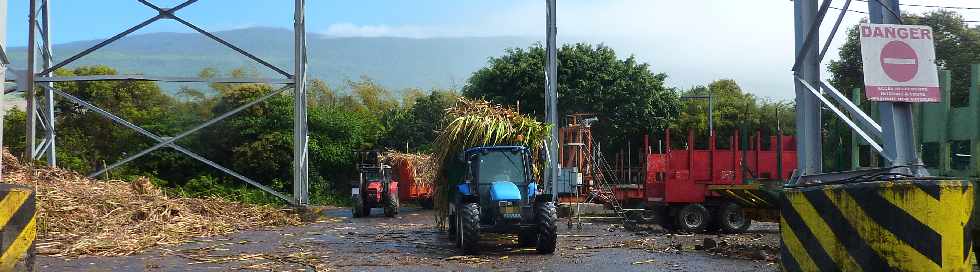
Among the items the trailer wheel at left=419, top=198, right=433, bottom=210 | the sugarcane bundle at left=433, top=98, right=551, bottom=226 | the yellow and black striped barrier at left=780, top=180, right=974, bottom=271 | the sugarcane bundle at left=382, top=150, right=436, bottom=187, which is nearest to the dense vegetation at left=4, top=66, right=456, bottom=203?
the sugarcane bundle at left=382, top=150, right=436, bottom=187

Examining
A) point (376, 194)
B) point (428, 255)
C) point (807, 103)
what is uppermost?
point (807, 103)

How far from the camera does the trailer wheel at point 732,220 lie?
68.6 feet

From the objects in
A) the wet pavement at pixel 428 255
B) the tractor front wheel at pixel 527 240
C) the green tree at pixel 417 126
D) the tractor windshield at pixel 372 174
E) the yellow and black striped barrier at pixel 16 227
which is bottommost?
the wet pavement at pixel 428 255

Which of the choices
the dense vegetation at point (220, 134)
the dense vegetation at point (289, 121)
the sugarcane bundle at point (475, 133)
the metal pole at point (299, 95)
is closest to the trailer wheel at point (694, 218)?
the sugarcane bundle at point (475, 133)

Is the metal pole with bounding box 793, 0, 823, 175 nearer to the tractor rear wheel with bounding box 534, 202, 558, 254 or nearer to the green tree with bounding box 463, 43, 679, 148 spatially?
the tractor rear wheel with bounding box 534, 202, 558, 254

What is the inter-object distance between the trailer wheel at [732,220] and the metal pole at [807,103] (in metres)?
14.2

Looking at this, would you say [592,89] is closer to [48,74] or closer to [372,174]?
[372,174]

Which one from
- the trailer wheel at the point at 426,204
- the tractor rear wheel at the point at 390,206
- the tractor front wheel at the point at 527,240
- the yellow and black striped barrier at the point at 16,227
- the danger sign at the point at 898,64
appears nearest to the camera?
the yellow and black striped barrier at the point at 16,227

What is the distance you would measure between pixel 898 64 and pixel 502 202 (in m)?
9.58

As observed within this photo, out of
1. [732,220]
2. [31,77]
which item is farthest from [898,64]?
[31,77]

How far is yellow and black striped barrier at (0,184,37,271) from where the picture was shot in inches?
216

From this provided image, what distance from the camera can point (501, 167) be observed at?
16.1m

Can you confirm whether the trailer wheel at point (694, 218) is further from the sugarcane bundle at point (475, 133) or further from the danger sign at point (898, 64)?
the danger sign at point (898, 64)

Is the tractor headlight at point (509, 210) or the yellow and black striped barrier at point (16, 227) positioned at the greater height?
the yellow and black striped barrier at point (16, 227)
